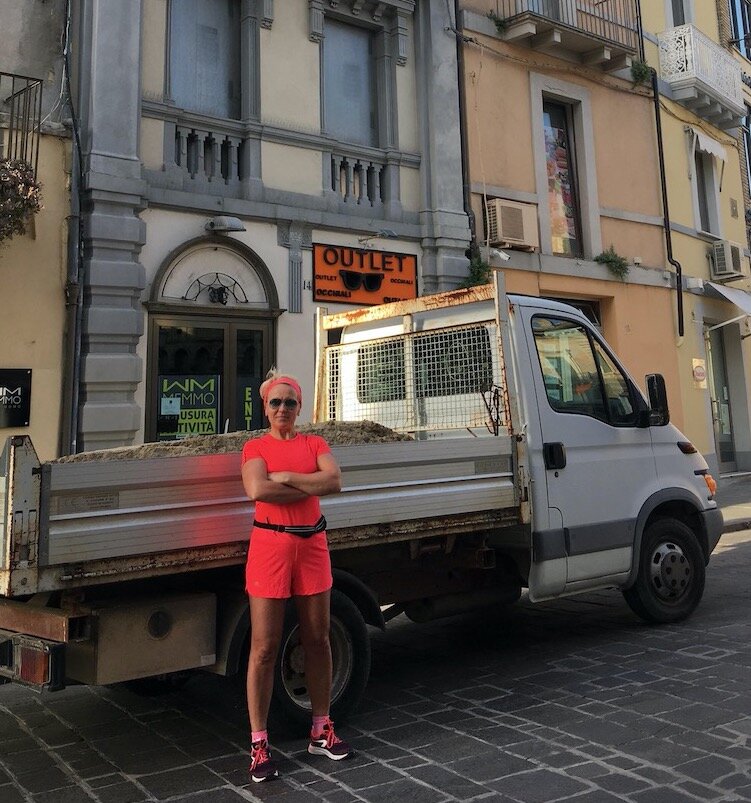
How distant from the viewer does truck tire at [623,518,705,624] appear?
19.7 feet

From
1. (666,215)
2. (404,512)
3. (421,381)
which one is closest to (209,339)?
(421,381)

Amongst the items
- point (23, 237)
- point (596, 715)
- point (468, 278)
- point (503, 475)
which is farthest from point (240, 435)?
point (468, 278)

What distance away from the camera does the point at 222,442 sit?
14.8ft

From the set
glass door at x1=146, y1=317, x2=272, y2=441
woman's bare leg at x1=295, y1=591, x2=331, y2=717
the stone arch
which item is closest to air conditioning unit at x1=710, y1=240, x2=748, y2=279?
the stone arch

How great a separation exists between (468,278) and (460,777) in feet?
30.7

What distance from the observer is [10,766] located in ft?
12.6

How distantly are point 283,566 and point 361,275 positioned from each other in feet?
26.4

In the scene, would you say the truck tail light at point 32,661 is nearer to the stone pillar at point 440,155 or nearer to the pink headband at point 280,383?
the pink headband at point 280,383

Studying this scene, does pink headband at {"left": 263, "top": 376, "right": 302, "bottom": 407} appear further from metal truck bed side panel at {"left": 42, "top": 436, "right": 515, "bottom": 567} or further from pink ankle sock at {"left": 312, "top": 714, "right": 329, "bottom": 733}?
pink ankle sock at {"left": 312, "top": 714, "right": 329, "bottom": 733}

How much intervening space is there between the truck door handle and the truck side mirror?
3.06 feet

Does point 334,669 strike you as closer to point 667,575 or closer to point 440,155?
point 667,575

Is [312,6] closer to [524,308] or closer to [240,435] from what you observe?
[524,308]

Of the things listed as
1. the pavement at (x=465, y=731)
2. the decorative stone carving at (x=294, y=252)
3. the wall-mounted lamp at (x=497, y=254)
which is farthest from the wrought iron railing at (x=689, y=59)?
the pavement at (x=465, y=731)

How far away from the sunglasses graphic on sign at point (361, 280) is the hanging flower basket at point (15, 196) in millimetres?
4194
